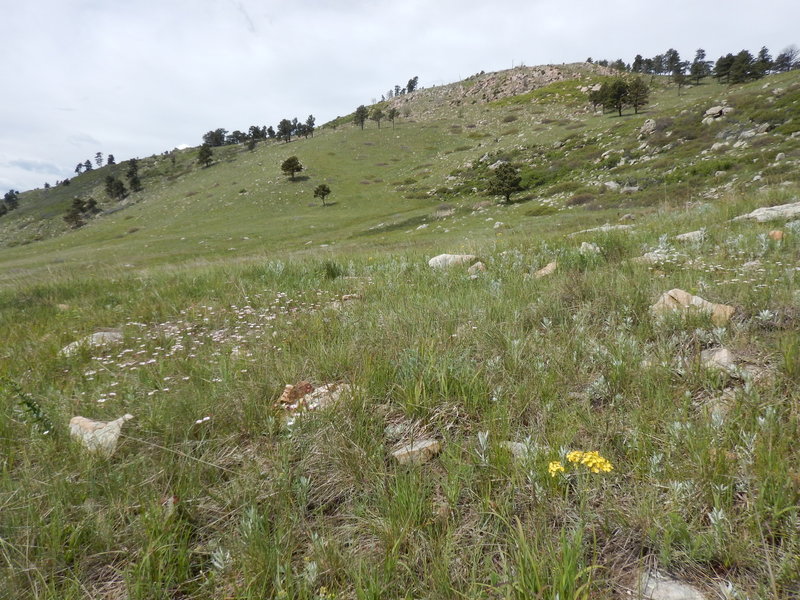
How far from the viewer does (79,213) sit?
318 feet

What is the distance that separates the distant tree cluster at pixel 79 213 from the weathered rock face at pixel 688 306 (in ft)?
371

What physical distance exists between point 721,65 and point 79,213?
6203 inches

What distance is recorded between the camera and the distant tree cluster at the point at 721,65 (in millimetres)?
68688

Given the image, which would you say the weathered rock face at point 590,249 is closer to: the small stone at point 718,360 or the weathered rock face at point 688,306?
the weathered rock face at point 688,306

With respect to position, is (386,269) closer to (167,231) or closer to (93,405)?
(93,405)

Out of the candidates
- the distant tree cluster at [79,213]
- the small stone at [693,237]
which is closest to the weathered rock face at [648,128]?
the small stone at [693,237]

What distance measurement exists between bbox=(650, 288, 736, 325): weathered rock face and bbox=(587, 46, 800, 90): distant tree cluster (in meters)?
96.8

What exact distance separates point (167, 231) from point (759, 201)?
60.6 meters

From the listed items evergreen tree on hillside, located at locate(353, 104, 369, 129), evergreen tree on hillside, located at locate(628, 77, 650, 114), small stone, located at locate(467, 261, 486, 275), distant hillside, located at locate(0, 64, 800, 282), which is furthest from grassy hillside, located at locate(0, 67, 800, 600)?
evergreen tree on hillside, located at locate(353, 104, 369, 129)

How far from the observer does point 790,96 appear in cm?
2559

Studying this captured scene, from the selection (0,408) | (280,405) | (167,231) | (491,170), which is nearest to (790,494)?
(280,405)

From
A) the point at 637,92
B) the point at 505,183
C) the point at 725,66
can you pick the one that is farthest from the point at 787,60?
the point at 505,183

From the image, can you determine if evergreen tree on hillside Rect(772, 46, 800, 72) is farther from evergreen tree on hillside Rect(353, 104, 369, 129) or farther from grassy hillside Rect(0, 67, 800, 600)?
grassy hillside Rect(0, 67, 800, 600)

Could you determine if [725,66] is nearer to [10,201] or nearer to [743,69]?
[743,69]
